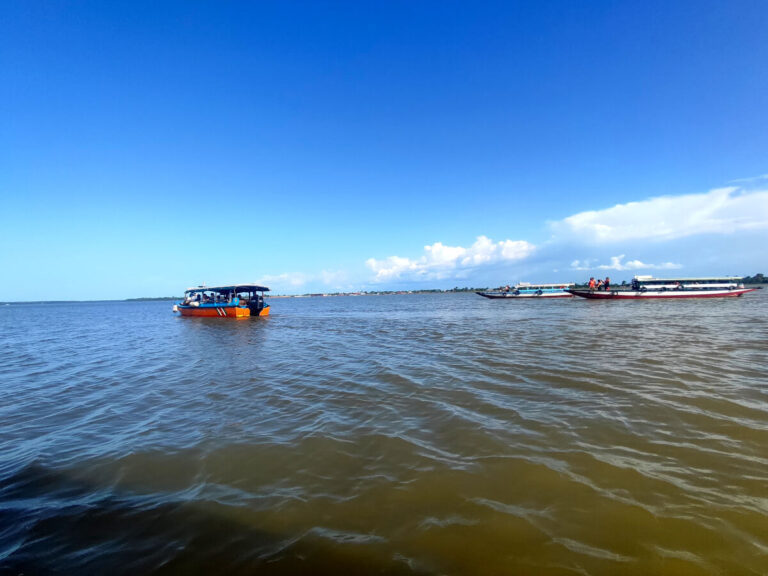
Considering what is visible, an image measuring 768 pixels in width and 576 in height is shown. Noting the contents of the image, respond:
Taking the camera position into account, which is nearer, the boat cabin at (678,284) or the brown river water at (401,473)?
the brown river water at (401,473)

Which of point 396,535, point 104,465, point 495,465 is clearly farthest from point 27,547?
point 495,465

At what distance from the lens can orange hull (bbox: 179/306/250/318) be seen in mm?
37969

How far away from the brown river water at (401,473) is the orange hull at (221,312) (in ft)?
95.6

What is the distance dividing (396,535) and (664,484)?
318cm

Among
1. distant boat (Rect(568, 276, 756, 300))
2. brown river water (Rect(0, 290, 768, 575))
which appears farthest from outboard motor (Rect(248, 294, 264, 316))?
distant boat (Rect(568, 276, 756, 300))

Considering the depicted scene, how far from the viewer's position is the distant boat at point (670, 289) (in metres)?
47.1

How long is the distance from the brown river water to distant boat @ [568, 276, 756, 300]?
4535 centimetres

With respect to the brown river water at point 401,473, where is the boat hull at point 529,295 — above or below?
above

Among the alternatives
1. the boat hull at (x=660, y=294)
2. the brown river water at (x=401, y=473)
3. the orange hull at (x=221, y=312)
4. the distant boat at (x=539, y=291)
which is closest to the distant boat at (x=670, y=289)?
the boat hull at (x=660, y=294)

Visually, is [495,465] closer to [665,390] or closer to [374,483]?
[374,483]

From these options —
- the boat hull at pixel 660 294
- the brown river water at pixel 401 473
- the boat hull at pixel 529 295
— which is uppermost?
the boat hull at pixel 529 295

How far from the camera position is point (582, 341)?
14391mm

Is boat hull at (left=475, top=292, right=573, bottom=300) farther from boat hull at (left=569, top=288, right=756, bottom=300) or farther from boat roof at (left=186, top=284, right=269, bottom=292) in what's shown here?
boat roof at (left=186, top=284, right=269, bottom=292)

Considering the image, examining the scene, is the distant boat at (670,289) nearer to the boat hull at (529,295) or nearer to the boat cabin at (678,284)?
the boat cabin at (678,284)
